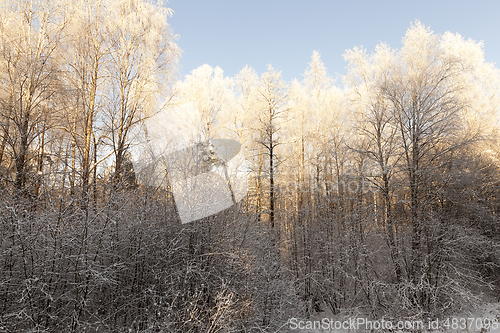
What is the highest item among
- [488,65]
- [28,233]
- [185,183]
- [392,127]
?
[488,65]

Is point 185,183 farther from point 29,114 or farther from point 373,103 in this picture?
point 373,103

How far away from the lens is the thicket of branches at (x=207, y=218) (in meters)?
4.52

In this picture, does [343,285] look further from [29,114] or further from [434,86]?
[29,114]

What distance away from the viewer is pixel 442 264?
816 centimetres

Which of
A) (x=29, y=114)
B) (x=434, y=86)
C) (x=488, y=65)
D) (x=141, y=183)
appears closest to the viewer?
(x=141, y=183)

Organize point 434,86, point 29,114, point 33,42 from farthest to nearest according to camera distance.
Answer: point 434,86 → point 33,42 → point 29,114

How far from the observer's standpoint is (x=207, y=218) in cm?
689

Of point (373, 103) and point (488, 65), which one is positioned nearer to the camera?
point (373, 103)

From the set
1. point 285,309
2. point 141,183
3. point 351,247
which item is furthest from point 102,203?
point 351,247

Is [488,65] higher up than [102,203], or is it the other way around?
[488,65]

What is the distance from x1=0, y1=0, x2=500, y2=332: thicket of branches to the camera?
452 centimetres

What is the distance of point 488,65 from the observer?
53.6ft

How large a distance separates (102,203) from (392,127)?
9.38 m

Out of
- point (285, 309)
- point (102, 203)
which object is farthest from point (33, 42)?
point (285, 309)
